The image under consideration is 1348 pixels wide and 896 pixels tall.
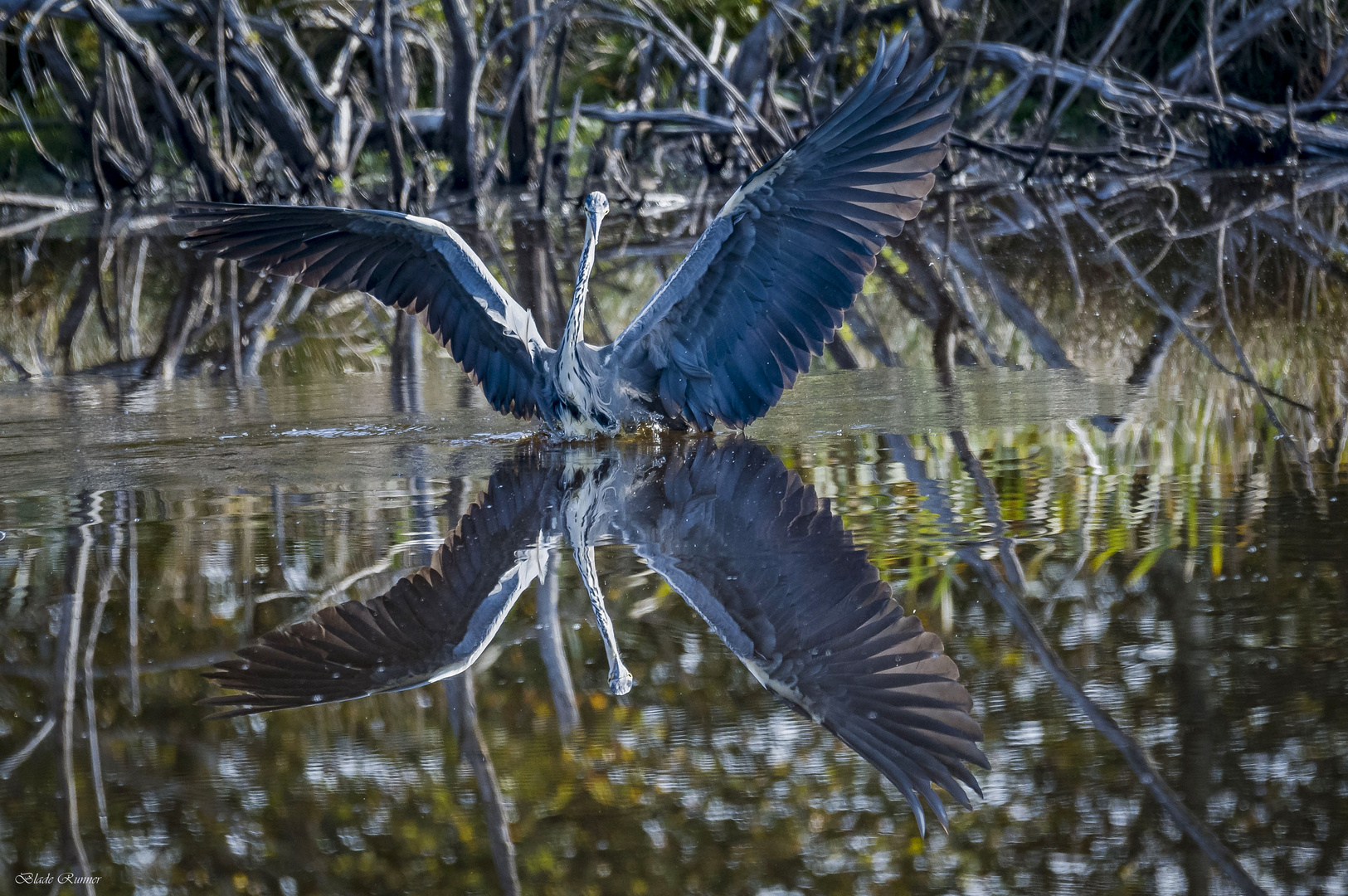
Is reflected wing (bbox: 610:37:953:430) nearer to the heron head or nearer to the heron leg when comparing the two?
the heron head

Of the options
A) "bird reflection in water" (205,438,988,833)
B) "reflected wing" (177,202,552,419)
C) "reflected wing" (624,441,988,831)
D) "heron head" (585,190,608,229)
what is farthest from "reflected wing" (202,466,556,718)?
"heron head" (585,190,608,229)

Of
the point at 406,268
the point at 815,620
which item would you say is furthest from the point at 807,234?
the point at 815,620

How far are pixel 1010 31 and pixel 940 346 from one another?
11073mm

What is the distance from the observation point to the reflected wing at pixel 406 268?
4.92 metres

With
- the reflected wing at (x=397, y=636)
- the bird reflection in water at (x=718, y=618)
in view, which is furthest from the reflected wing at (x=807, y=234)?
the reflected wing at (x=397, y=636)

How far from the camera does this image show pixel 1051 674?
246cm

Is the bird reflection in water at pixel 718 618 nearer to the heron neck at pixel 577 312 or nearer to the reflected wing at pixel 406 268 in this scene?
the heron neck at pixel 577 312

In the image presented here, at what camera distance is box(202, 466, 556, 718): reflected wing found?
2.64 meters

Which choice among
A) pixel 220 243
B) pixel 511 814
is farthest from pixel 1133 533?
pixel 220 243

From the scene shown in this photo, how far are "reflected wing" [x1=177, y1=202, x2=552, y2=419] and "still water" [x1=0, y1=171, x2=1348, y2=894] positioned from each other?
1.44 feet

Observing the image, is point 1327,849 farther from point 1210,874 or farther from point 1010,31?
point 1010,31

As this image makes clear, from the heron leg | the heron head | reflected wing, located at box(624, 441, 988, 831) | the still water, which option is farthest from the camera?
the heron head

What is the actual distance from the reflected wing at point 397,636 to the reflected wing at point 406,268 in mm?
1540

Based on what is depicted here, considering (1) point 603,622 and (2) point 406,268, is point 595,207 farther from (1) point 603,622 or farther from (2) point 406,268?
(1) point 603,622
